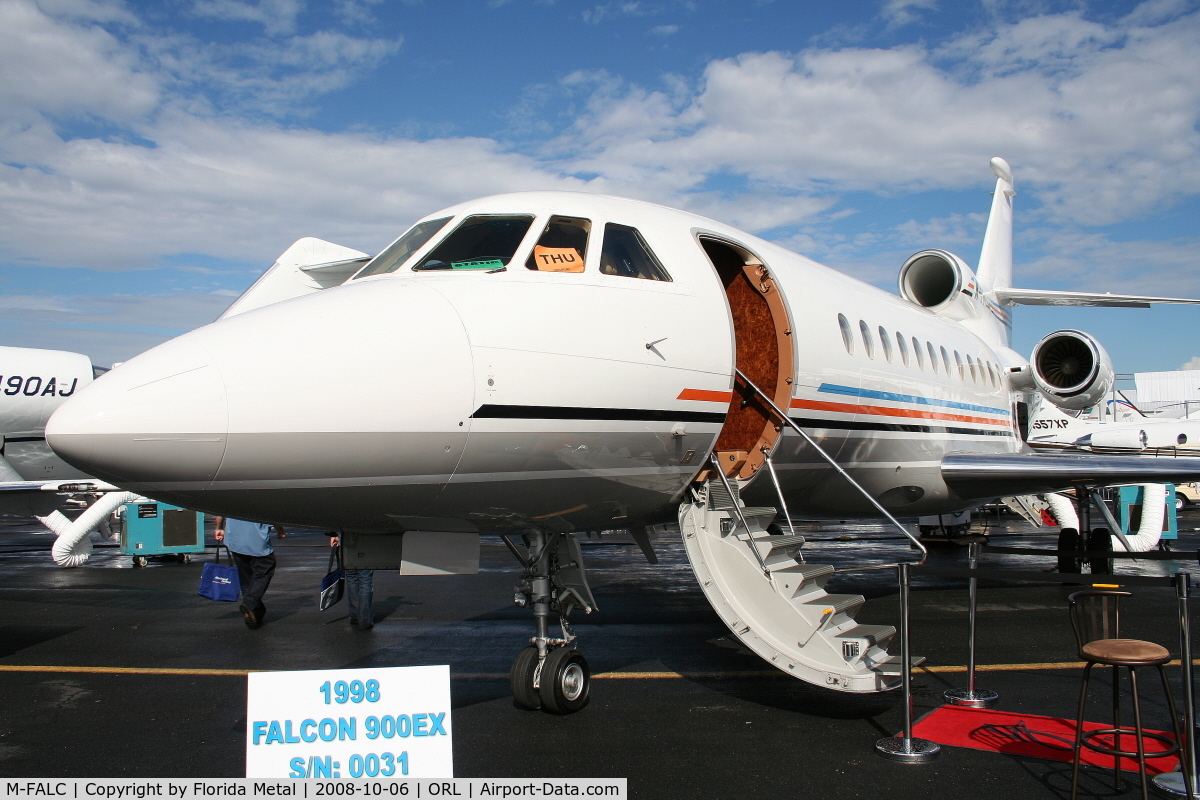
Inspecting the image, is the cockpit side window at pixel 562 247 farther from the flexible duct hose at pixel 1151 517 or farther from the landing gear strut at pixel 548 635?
the flexible duct hose at pixel 1151 517

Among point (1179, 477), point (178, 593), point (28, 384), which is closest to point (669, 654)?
point (1179, 477)

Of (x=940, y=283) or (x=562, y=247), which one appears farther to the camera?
(x=940, y=283)

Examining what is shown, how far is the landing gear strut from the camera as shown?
19.5 feet

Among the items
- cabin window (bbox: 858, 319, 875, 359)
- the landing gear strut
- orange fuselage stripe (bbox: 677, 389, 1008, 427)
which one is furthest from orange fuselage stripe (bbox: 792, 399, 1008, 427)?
the landing gear strut

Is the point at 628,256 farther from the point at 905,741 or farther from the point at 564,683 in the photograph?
the point at 905,741

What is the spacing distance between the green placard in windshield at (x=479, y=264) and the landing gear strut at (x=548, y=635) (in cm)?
183

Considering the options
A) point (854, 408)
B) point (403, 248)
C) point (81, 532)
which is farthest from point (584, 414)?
point (81, 532)

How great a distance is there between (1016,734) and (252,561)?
771 centimetres

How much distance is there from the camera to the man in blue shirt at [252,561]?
9.69m

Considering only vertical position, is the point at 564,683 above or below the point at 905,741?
above

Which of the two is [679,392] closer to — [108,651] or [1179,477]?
[108,651]

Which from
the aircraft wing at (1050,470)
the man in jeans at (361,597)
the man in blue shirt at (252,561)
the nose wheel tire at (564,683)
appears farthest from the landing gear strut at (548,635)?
the aircraft wing at (1050,470)

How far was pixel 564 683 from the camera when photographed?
19.6ft

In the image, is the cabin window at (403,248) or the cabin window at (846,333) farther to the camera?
the cabin window at (846,333)
